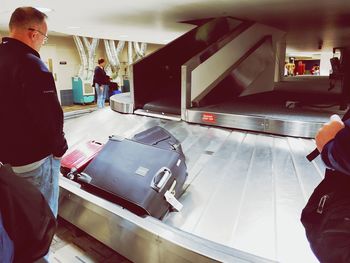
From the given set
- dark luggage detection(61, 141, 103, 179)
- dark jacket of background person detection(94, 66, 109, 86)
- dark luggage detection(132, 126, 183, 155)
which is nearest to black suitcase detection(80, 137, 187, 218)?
dark luggage detection(61, 141, 103, 179)

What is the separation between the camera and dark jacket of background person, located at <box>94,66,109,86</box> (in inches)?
313

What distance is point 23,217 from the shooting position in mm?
956

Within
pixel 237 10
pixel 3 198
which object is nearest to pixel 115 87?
pixel 237 10

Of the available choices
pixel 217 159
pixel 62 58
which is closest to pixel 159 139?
pixel 217 159

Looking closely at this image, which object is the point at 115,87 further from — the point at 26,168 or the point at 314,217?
Answer: the point at 314,217

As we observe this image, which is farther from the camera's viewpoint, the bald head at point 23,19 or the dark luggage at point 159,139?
the dark luggage at point 159,139

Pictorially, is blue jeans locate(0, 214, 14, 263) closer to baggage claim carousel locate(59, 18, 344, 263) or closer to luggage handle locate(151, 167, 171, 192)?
baggage claim carousel locate(59, 18, 344, 263)

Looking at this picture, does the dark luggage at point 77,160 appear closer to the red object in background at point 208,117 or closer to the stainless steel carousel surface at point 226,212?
the stainless steel carousel surface at point 226,212

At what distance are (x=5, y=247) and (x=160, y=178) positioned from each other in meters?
1.09

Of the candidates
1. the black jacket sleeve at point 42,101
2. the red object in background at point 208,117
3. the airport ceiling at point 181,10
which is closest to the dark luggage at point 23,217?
the black jacket sleeve at point 42,101

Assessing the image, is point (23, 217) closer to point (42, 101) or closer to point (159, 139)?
point (42, 101)

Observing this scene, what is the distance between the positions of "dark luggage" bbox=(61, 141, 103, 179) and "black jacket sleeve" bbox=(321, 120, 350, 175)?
202cm

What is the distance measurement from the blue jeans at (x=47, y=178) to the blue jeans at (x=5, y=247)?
759 mm

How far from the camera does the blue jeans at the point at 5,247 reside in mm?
867
